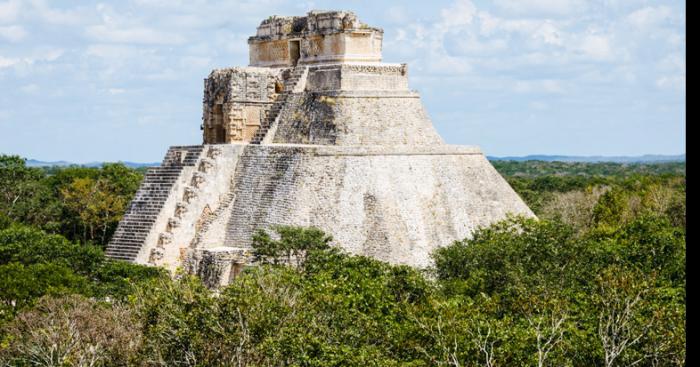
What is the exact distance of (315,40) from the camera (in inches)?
1137

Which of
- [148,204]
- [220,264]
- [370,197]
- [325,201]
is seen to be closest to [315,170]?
[325,201]

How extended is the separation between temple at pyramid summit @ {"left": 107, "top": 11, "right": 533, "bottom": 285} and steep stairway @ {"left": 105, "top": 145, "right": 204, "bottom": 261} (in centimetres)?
4

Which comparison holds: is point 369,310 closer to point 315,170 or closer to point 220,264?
point 220,264

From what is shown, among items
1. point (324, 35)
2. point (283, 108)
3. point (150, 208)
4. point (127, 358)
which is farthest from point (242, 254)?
point (127, 358)

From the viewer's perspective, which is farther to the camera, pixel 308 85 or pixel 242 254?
pixel 308 85

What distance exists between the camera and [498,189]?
28078 millimetres

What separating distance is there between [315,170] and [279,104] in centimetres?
344

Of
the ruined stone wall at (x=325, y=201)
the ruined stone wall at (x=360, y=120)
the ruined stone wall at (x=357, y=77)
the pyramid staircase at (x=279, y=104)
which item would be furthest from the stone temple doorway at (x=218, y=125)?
the ruined stone wall at (x=357, y=77)

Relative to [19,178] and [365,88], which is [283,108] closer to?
[365,88]

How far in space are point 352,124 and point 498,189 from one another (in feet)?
14.3

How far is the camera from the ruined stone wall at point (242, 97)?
28.9 m

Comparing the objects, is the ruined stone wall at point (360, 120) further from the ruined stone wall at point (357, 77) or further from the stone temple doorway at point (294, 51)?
the stone temple doorway at point (294, 51)

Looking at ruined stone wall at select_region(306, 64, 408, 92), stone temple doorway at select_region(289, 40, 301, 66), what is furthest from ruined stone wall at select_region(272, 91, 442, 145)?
stone temple doorway at select_region(289, 40, 301, 66)

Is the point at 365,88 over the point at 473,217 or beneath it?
over
